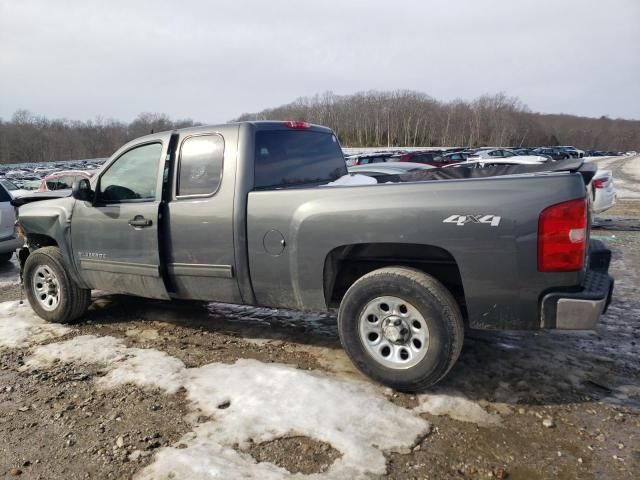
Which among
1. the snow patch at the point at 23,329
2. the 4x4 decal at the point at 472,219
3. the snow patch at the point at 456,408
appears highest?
the 4x4 decal at the point at 472,219

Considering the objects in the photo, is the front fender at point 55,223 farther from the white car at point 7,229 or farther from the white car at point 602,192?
the white car at point 602,192

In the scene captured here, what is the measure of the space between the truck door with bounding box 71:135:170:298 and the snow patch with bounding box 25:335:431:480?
743 millimetres

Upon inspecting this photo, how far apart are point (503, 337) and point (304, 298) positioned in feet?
6.41

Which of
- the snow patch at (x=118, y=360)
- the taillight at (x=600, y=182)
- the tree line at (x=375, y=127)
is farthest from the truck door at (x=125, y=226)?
the tree line at (x=375, y=127)

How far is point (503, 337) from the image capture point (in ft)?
14.4

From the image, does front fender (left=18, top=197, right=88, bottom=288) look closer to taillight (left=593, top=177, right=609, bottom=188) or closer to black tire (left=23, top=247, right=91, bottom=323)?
black tire (left=23, top=247, right=91, bottom=323)

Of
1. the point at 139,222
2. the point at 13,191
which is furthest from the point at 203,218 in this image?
the point at 13,191

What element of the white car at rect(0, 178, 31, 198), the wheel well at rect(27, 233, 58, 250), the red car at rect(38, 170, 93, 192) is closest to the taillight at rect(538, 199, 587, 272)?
the wheel well at rect(27, 233, 58, 250)

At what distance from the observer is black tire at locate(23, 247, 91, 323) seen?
5070 millimetres

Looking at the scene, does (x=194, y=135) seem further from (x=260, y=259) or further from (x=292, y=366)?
(x=292, y=366)

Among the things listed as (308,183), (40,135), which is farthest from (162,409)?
(40,135)

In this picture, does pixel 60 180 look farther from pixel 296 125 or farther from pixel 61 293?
pixel 296 125

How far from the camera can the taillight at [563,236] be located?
2.90 meters

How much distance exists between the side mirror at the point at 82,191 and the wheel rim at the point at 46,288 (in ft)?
3.47
